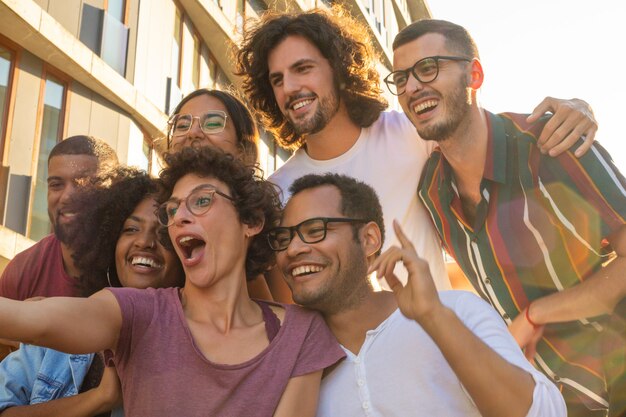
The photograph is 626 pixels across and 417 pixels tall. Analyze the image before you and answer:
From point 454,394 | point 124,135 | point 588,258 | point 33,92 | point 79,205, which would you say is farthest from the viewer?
point 124,135

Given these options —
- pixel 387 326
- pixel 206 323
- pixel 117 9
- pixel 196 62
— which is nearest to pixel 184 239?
pixel 206 323

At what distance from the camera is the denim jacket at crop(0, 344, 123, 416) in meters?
3.17

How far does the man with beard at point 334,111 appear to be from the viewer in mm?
4137

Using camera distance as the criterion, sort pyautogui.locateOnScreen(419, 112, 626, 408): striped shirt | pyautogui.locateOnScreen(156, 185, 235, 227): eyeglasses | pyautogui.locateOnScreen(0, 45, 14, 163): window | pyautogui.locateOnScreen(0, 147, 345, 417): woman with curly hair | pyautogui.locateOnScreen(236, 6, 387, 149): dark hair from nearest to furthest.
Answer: pyautogui.locateOnScreen(0, 147, 345, 417): woman with curly hair
pyautogui.locateOnScreen(156, 185, 235, 227): eyeglasses
pyautogui.locateOnScreen(419, 112, 626, 408): striped shirt
pyautogui.locateOnScreen(236, 6, 387, 149): dark hair
pyautogui.locateOnScreen(0, 45, 14, 163): window

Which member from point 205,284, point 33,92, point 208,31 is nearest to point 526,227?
point 205,284

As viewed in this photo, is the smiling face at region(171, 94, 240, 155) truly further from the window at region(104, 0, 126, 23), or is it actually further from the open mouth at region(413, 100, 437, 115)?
the window at region(104, 0, 126, 23)

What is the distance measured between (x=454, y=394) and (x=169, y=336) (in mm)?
1170

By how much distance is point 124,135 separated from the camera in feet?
40.9

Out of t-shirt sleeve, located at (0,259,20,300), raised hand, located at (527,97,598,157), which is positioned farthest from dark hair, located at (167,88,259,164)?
raised hand, located at (527,97,598,157)

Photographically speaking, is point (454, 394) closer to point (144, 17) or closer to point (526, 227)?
point (526, 227)

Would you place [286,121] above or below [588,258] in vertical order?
above

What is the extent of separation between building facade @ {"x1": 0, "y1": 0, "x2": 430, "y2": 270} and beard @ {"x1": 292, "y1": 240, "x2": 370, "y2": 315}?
6043 mm

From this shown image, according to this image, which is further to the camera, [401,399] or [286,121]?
[286,121]

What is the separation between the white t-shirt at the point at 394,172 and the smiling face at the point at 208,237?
92 centimetres
